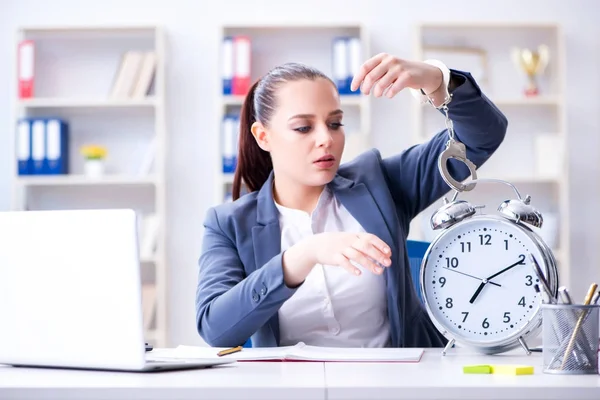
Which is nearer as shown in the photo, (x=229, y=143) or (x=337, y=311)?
(x=337, y=311)

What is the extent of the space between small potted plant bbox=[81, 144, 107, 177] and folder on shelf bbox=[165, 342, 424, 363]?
9.67ft

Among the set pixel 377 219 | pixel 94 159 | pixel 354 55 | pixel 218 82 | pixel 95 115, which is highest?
pixel 354 55

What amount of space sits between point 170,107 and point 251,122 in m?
2.47

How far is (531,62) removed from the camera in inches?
176

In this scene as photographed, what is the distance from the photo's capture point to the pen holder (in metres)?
1.24

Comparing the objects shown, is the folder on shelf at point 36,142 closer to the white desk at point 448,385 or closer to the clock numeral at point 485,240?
the clock numeral at point 485,240

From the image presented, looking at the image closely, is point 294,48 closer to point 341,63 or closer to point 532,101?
point 341,63

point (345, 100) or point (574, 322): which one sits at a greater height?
point (345, 100)

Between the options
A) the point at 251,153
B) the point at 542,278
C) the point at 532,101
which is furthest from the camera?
the point at 532,101

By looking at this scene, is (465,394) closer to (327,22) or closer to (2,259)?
(2,259)

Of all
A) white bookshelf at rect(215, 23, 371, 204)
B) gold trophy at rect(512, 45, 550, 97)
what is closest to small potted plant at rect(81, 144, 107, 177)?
white bookshelf at rect(215, 23, 371, 204)

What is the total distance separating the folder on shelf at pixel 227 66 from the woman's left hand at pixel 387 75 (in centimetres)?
285

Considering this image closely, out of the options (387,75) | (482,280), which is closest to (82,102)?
(387,75)

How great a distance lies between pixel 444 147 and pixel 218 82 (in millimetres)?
2767
